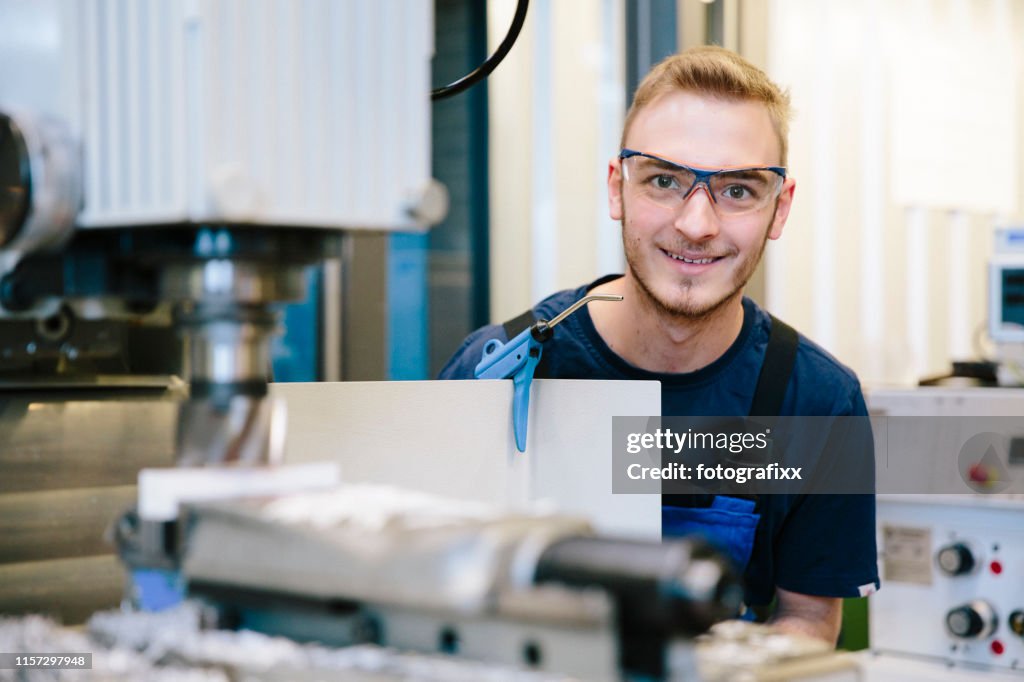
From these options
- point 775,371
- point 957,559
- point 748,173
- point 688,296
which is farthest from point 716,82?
point 957,559

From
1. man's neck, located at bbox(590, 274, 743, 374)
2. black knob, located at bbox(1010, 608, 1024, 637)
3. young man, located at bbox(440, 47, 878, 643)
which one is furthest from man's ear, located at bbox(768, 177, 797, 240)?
black knob, located at bbox(1010, 608, 1024, 637)

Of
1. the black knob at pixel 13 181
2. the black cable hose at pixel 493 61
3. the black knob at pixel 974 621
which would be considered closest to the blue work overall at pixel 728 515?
the black cable hose at pixel 493 61

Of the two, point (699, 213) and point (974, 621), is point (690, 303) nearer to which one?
point (699, 213)

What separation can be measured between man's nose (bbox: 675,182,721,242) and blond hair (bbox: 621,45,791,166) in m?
0.15

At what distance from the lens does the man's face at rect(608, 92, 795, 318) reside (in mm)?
1497

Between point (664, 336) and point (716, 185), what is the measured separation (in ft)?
0.79

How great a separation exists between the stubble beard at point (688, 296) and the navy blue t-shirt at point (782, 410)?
8 cm

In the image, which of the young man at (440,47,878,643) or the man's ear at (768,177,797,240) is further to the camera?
the man's ear at (768,177,797,240)

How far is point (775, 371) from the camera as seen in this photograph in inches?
63.9

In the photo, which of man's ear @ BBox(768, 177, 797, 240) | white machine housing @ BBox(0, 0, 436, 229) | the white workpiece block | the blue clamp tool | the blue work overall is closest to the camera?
white machine housing @ BBox(0, 0, 436, 229)

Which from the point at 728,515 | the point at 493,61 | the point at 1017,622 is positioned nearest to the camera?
the point at 493,61

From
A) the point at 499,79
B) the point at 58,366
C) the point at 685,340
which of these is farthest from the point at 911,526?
the point at 58,366

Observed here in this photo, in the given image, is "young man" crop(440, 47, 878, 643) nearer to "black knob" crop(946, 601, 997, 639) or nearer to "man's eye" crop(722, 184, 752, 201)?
"man's eye" crop(722, 184, 752, 201)

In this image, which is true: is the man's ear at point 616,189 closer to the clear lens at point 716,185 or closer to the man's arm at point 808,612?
the clear lens at point 716,185
